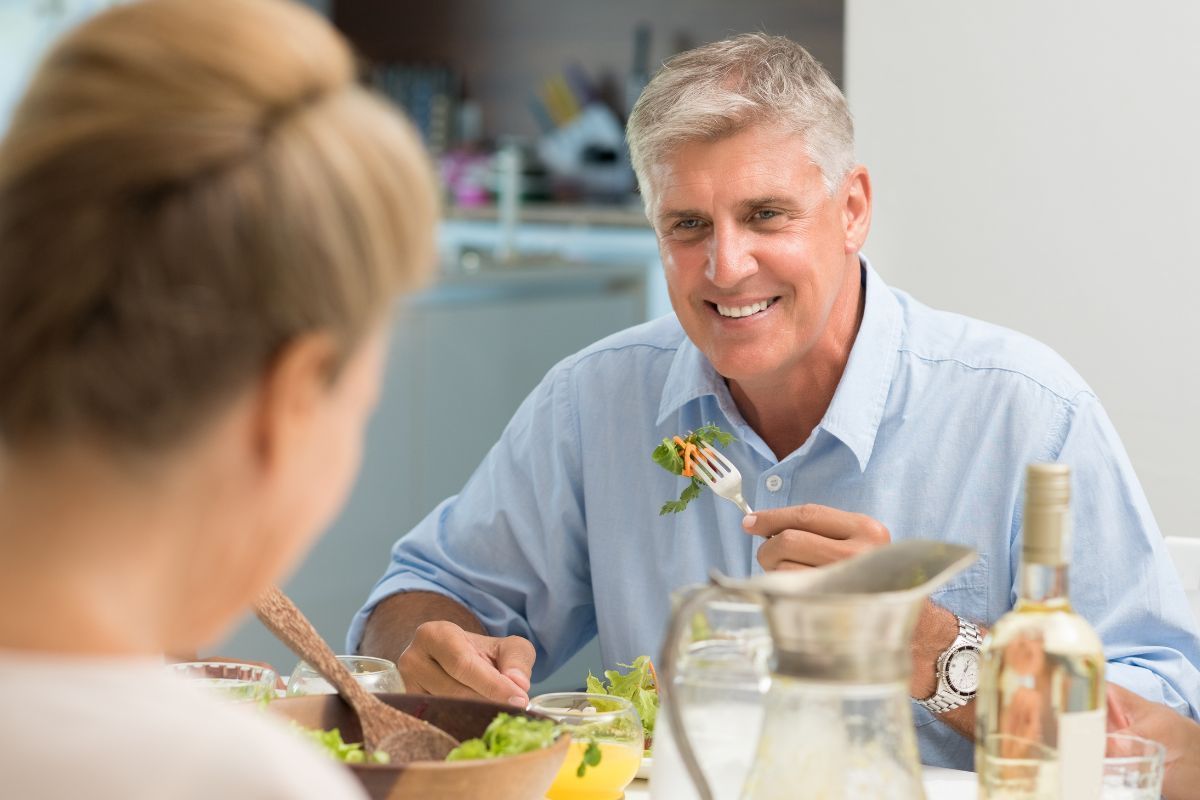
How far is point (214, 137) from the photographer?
63cm

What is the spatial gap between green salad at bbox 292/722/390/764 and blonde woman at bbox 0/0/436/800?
42 cm

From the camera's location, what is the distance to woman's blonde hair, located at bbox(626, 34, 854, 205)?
5.74 ft

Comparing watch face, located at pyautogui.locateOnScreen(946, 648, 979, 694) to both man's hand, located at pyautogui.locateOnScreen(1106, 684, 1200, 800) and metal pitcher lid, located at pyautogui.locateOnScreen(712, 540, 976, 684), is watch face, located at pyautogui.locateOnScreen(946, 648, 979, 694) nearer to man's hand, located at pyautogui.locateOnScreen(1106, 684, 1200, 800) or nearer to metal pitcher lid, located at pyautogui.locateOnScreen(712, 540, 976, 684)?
man's hand, located at pyautogui.locateOnScreen(1106, 684, 1200, 800)

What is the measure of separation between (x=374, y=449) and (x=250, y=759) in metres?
3.52

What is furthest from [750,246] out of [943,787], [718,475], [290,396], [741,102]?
[290,396]

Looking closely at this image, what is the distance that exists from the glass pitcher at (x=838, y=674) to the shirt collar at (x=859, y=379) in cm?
84

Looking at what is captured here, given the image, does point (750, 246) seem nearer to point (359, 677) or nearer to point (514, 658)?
point (514, 658)

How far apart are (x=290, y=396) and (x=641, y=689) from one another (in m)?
0.87

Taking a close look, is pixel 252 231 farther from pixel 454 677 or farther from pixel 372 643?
pixel 372 643

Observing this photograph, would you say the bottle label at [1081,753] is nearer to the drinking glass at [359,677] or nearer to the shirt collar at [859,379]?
the drinking glass at [359,677]

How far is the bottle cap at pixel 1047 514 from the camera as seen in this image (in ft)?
2.98

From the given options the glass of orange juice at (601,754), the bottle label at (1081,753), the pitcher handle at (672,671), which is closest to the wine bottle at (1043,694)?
the bottle label at (1081,753)

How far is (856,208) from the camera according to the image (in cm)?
191

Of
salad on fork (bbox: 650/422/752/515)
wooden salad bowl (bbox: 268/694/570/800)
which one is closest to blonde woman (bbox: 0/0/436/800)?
wooden salad bowl (bbox: 268/694/570/800)
